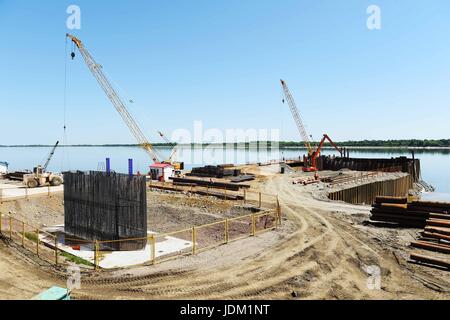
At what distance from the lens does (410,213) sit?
1866cm

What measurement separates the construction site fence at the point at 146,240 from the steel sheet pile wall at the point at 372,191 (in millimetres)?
14903

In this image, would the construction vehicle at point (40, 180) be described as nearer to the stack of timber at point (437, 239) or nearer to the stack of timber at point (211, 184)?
the stack of timber at point (211, 184)

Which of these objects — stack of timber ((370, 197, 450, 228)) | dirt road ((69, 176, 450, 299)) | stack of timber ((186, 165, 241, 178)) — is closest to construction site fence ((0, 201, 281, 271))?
dirt road ((69, 176, 450, 299))

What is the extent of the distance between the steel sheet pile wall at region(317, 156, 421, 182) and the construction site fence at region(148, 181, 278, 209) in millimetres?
36663

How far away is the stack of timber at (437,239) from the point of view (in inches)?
493

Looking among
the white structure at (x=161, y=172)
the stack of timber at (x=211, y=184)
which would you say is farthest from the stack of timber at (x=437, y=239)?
the white structure at (x=161, y=172)

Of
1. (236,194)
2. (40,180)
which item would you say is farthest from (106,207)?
(40,180)

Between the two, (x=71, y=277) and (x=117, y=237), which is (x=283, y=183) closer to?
(x=117, y=237)

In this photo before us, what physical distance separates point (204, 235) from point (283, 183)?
21.8m

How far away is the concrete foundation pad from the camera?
49.3 feet

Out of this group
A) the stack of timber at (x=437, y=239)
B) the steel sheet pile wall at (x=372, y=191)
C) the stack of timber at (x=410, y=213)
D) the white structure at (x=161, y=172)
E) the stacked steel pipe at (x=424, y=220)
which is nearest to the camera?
the stack of timber at (x=437, y=239)

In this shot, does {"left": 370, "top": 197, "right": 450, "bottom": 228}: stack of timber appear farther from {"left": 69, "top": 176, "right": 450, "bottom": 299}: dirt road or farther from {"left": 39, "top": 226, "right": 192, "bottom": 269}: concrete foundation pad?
{"left": 39, "top": 226, "right": 192, "bottom": 269}: concrete foundation pad

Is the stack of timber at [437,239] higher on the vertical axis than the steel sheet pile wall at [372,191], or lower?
higher
